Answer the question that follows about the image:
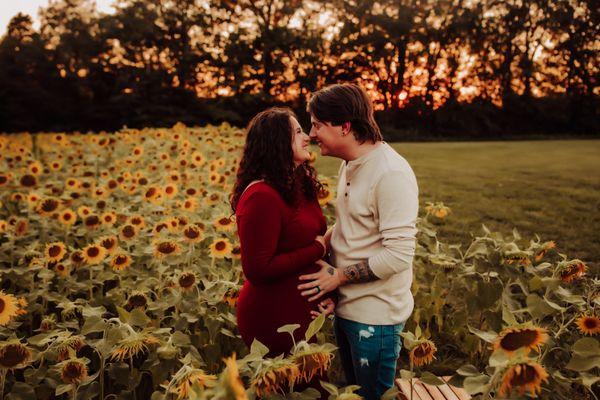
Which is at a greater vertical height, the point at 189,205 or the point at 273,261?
the point at 273,261

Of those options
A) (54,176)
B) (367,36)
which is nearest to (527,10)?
(367,36)

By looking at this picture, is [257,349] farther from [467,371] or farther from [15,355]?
[15,355]

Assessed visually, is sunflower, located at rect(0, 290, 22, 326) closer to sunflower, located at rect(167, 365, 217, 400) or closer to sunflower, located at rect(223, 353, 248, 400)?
sunflower, located at rect(167, 365, 217, 400)

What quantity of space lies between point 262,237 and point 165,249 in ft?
4.00

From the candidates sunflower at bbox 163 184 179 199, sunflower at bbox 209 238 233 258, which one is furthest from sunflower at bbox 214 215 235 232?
sunflower at bbox 163 184 179 199

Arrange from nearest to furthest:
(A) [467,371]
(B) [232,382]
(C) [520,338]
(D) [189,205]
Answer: (B) [232,382] < (C) [520,338] < (A) [467,371] < (D) [189,205]

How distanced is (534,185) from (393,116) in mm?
26320

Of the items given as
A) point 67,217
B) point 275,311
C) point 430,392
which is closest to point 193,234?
point 275,311

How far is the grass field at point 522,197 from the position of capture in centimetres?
539

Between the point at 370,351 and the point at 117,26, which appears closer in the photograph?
the point at 370,351

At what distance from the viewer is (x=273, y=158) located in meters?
1.83

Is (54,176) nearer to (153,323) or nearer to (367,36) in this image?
(153,323)

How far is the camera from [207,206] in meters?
3.94

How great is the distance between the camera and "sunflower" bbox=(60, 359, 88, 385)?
1555 millimetres
